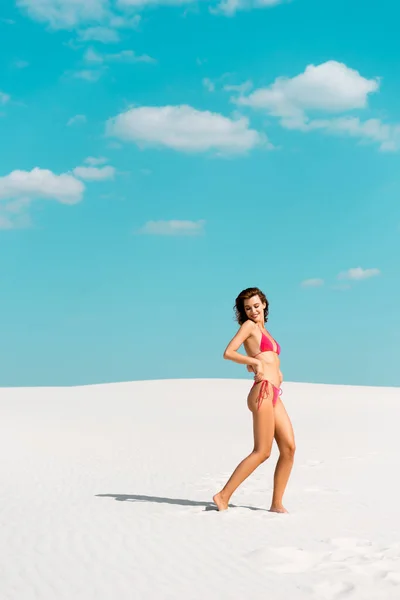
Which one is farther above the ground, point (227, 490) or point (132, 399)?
point (132, 399)

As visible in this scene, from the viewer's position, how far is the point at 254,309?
8031mm

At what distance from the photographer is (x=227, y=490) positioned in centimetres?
794

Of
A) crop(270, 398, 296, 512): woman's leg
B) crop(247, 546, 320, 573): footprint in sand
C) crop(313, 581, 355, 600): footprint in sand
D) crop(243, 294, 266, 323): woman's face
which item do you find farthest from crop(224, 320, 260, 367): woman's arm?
crop(313, 581, 355, 600): footprint in sand

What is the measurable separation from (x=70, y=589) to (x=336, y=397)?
74.6 ft

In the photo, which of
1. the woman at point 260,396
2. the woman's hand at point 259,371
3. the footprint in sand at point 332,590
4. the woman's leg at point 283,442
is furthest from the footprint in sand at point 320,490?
the footprint in sand at point 332,590

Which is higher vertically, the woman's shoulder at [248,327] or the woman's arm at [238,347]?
the woman's shoulder at [248,327]

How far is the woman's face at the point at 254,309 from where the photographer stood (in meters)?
8.02

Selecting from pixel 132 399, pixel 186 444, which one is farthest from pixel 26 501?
pixel 132 399

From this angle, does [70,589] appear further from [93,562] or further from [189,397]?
[189,397]

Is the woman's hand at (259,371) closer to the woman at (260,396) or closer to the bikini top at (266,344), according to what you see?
the woman at (260,396)

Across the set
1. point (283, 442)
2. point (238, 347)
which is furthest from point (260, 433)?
point (238, 347)

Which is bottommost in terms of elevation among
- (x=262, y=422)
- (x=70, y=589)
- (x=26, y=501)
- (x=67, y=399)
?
(x=70, y=589)

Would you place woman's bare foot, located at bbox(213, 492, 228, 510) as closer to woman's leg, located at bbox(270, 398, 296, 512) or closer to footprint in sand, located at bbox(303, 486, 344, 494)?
woman's leg, located at bbox(270, 398, 296, 512)

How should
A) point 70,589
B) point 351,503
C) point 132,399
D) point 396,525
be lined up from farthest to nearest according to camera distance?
1. point 132,399
2. point 351,503
3. point 396,525
4. point 70,589
